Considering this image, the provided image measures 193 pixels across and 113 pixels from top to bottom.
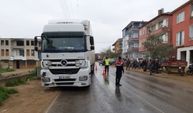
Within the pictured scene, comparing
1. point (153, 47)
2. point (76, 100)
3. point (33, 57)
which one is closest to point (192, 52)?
point (153, 47)

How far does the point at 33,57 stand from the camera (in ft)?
323

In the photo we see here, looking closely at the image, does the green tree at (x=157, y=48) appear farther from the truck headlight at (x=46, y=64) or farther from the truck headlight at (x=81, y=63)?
the truck headlight at (x=46, y=64)

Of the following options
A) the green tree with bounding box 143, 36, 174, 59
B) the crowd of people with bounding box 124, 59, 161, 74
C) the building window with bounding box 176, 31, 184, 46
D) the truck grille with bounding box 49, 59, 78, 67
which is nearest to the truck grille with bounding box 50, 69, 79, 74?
the truck grille with bounding box 49, 59, 78, 67

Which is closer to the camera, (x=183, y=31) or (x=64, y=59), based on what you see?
(x=64, y=59)

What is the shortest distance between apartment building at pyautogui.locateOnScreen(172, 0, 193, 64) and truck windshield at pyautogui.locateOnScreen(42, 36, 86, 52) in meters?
26.1

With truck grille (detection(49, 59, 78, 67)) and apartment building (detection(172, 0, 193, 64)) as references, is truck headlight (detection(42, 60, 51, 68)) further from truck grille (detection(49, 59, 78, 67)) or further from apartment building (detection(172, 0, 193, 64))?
apartment building (detection(172, 0, 193, 64))

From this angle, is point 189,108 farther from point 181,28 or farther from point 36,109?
point 181,28

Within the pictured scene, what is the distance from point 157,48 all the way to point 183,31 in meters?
5.19

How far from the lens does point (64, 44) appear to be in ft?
55.4

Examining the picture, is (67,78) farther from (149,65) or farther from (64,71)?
(149,65)

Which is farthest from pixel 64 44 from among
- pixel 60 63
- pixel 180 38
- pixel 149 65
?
pixel 180 38

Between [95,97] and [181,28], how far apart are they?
32402 mm

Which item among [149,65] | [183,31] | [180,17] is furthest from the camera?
[180,17]

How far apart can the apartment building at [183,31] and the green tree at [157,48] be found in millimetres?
2315
